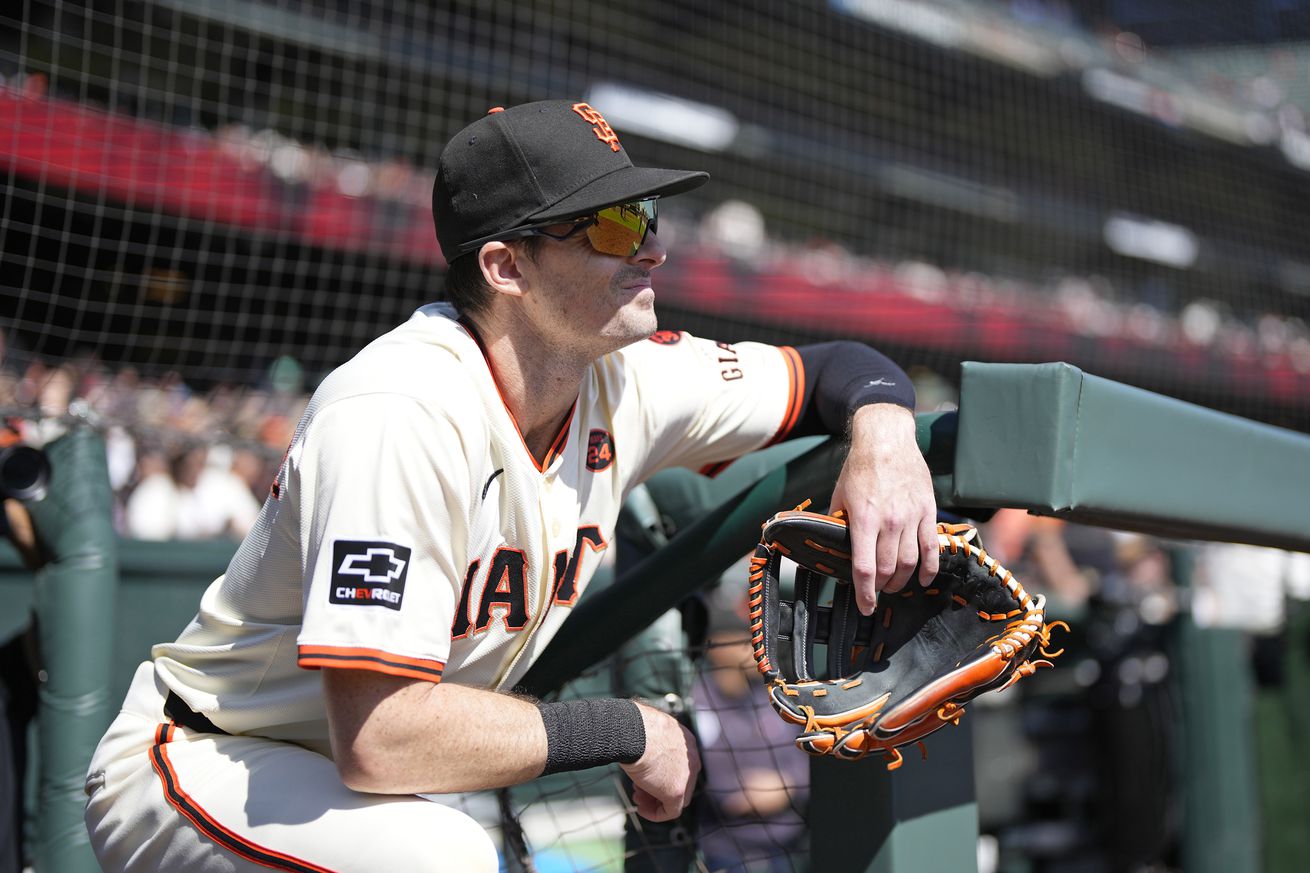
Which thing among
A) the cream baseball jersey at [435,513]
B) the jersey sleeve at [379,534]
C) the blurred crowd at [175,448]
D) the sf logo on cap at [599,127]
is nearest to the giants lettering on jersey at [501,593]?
the cream baseball jersey at [435,513]

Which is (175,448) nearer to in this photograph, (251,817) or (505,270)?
(505,270)

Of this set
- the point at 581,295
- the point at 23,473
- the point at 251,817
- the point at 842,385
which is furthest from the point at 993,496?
the point at 23,473

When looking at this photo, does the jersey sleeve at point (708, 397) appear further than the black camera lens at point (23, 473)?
No

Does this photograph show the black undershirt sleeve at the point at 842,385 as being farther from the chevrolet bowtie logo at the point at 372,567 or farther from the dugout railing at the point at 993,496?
the chevrolet bowtie logo at the point at 372,567

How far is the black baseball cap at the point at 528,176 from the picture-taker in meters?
1.45

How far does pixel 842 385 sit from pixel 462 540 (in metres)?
0.61

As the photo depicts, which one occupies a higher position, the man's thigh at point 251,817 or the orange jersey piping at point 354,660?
the orange jersey piping at point 354,660

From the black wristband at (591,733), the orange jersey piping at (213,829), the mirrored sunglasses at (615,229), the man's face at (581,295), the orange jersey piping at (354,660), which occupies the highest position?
the mirrored sunglasses at (615,229)

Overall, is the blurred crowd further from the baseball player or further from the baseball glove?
the baseball glove

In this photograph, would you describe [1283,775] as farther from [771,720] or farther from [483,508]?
[483,508]

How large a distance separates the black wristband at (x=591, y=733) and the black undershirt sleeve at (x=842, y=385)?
1.60ft

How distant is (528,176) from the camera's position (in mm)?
1457

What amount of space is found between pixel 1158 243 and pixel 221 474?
15.5 m

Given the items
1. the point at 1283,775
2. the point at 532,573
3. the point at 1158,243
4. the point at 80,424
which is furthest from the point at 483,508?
the point at 1158,243
